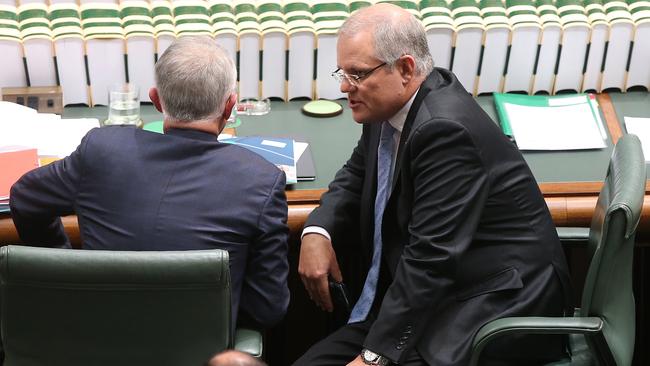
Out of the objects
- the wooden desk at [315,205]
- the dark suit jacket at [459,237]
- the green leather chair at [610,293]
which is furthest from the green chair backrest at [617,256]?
the wooden desk at [315,205]

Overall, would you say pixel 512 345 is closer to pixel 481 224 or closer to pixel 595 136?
pixel 481 224

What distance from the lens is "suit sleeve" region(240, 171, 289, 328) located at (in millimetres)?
1928

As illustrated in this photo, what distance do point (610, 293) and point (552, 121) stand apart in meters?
0.96

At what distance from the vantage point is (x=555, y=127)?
2777 mm

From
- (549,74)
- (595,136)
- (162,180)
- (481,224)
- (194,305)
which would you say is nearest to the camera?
(194,305)

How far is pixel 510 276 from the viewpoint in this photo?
2.04m

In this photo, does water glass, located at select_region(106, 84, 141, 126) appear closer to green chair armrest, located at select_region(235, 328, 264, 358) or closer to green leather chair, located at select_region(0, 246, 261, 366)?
green chair armrest, located at select_region(235, 328, 264, 358)

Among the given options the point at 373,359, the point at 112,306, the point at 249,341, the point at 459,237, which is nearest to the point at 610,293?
the point at 459,237

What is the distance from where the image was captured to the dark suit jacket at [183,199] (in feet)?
6.18

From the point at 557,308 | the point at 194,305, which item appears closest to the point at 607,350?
the point at 557,308

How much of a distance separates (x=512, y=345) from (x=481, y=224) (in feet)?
0.85

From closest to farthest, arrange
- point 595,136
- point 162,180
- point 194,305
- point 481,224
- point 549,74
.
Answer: point 194,305, point 162,180, point 481,224, point 595,136, point 549,74

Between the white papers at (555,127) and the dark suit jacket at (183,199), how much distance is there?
100 cm

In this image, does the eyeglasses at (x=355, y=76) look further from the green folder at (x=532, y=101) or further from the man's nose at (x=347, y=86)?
the green folder at (x=532, y=101)
